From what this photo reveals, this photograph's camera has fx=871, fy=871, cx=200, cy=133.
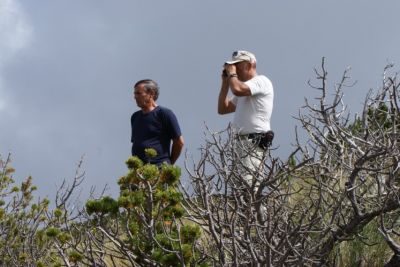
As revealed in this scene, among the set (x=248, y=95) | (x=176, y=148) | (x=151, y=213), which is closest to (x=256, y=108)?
(x=248, y=95)

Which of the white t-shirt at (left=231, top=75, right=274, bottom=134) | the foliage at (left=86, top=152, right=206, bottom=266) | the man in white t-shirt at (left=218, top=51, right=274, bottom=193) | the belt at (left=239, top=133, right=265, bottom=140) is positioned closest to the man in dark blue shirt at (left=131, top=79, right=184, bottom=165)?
the man in white t-shirt at (left=218, top=51, right=274, bottom=193)

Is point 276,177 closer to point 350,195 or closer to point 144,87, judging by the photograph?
point 350,195

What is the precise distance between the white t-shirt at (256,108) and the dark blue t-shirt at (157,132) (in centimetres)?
67

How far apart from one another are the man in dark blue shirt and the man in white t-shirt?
56 centimetres

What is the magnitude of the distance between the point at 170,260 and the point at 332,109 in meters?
1.84

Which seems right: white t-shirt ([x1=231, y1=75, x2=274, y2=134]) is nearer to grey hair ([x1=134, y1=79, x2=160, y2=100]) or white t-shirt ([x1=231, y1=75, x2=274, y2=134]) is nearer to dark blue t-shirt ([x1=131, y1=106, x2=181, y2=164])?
dark blue t-shirt ([x1=131, y1=106, x2=181, y2=164])

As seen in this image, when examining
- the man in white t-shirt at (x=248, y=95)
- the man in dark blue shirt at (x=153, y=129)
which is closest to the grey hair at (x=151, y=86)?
the man in dark blue shirt at (x=153, y=129)

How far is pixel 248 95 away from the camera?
20.2 ft

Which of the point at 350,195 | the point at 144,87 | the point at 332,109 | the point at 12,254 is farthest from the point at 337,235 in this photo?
the point at 12,254

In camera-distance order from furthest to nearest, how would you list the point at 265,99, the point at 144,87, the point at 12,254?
the point at 12,254
the point at 144,87
the point at 265,99

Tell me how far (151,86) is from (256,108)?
3.62 ft

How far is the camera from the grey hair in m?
7.00

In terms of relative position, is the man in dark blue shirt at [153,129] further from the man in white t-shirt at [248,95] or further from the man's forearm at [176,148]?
the man in white t-shirt at [248,95]

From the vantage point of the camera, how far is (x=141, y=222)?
4957mm
